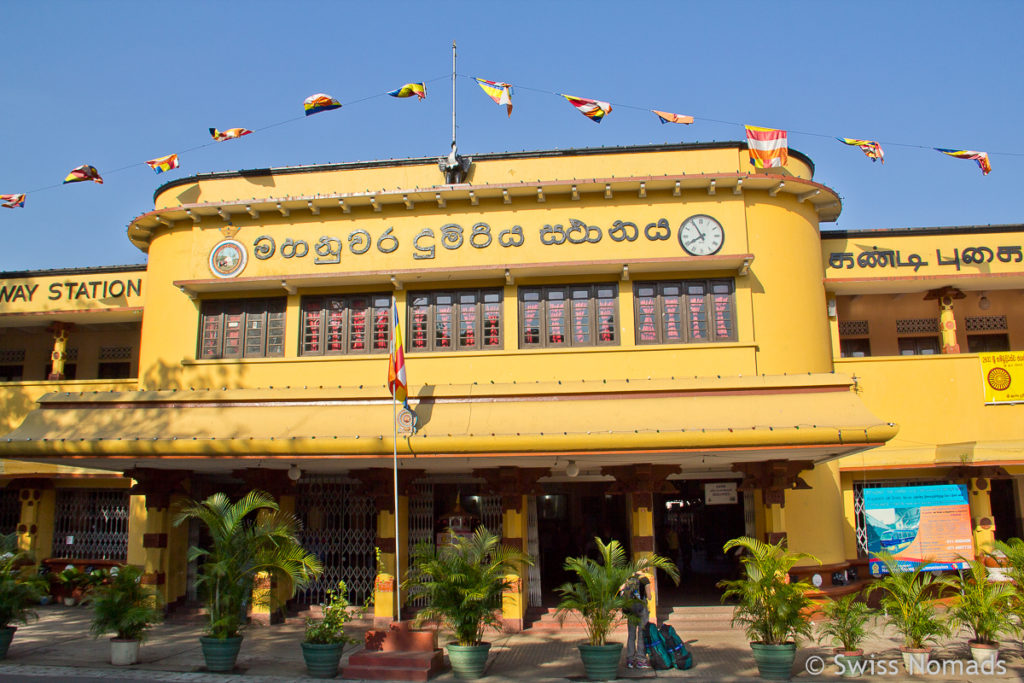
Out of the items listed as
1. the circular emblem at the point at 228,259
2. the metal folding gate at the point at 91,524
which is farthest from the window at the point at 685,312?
the metal folding gate at the point at 91,524

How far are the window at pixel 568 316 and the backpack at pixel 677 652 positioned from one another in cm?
682

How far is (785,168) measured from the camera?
62.5 feet

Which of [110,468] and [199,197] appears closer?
[110,468]

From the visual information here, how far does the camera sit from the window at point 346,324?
62.5 feet

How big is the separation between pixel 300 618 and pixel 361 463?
5230mm

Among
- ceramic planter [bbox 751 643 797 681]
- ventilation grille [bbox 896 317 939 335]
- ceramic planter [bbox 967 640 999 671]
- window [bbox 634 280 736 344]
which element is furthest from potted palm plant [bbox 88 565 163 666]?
ventilation grille [bbox 896 317 939 335]

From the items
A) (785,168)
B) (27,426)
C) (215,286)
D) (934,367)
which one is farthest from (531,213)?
(27,426)

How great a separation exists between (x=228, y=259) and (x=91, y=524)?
8734 millimetres

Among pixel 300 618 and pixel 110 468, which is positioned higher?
Answer: pixel 110 468

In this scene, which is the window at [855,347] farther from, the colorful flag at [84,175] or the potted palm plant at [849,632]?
the colorful flag at [84,175]

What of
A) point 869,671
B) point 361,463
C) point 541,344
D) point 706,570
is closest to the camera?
point 869,671

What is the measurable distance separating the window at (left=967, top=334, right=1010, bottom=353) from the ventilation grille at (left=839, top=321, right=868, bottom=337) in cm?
305

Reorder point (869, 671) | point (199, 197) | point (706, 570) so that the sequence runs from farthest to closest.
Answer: point (706, 570), point (199, 197), point (869, 671)

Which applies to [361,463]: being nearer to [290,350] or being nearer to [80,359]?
[290,350]
